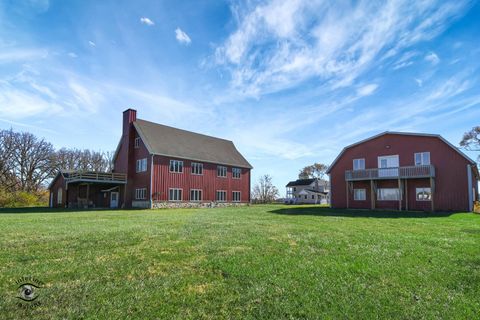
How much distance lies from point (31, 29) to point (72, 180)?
20.7 meters

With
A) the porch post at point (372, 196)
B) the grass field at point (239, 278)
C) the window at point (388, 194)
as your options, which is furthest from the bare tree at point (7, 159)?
the window at point (388, 194)

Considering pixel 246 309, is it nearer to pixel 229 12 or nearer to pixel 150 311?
Result: pixel 150 311

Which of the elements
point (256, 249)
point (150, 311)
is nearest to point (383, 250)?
point (256, 249)

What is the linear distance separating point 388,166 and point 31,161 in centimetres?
4739

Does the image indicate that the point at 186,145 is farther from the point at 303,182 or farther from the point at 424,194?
the point at 303,182

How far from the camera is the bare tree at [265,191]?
2233 inches

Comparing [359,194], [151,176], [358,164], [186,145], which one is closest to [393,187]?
[359,194]

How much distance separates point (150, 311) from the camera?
3.55 meters

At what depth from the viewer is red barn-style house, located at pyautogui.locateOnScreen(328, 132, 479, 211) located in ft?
72.6

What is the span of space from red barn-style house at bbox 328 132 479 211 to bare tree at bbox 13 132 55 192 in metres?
41.6

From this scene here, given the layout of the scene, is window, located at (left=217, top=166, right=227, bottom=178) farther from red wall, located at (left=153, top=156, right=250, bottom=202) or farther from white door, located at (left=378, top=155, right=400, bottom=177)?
white door, located at (left=378, top=155, right=400, bottom=177)

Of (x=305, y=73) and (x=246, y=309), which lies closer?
(x=246, y=309)

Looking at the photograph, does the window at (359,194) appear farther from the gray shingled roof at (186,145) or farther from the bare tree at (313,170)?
the bare tree at (313,170)

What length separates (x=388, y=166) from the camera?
2536cm
